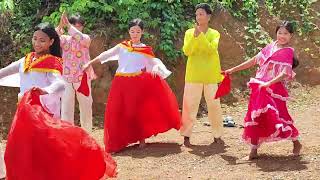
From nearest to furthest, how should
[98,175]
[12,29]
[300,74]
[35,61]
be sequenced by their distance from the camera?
[98,175] < [35,61] < [12,29] < [300,74]

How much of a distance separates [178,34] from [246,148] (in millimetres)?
4051

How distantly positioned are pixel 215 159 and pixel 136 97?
125 cm

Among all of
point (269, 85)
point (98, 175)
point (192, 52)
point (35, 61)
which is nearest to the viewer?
point (98, 175)

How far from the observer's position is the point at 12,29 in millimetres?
10328

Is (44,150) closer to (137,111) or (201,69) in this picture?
(137,111)

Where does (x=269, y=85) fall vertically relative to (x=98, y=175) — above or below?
above

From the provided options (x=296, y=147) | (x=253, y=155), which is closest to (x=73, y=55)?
(x=253, y=155)

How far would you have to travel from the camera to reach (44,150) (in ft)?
14.7

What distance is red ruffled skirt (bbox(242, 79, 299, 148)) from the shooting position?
598cm

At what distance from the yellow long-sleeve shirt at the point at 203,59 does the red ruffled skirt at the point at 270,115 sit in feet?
3.10

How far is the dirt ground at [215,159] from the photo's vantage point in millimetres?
5770

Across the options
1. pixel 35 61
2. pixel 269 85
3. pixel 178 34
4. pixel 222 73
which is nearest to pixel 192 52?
pixel 222 73

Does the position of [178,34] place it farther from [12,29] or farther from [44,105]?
[44,105]

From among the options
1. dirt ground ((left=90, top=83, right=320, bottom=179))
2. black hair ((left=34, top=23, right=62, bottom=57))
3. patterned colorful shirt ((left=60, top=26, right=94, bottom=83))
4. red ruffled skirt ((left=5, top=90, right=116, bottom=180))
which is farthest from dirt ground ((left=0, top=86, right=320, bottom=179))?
black hair ((left=34, top=23, right=62, bottom=57))
